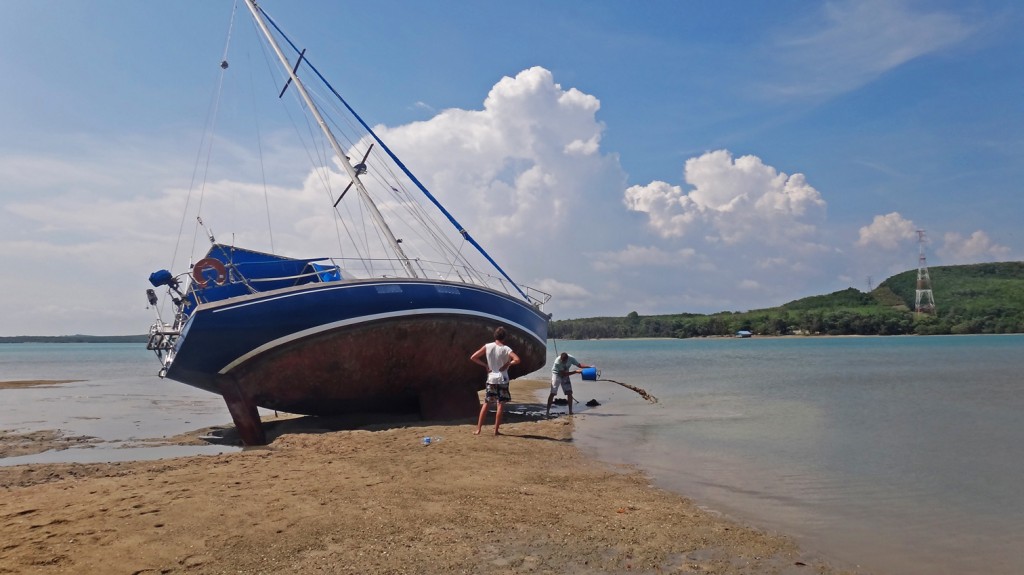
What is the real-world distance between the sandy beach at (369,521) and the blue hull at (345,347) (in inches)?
126

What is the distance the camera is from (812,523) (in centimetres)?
570

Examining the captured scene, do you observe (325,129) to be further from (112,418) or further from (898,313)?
(898,313)

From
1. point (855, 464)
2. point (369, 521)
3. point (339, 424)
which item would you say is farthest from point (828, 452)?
point (339, 424)

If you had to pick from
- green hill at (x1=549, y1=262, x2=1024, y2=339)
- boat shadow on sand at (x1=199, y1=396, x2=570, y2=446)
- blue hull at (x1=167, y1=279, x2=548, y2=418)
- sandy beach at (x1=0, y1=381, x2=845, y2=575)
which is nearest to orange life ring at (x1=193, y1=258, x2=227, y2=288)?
blue hull at (x1=167, y1=279, x2=548, y2=418)

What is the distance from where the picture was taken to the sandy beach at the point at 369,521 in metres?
4.29

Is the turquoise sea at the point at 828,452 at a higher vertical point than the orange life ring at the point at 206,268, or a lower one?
lower

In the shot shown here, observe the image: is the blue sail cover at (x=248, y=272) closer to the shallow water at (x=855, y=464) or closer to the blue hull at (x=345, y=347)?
the blue hull at (x=345, y=347)

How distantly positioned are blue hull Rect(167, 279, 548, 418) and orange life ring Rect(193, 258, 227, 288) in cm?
96

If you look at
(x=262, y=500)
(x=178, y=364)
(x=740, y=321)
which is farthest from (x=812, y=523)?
(x=740, y=321)

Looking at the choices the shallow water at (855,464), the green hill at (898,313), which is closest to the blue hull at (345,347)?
the shallow water at (855,464)

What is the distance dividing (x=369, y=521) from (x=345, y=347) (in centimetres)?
649

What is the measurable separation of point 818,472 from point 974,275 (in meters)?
157

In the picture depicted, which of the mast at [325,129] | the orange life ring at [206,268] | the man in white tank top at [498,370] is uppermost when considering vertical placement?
the mast at [325,129]

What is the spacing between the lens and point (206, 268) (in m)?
11.5
